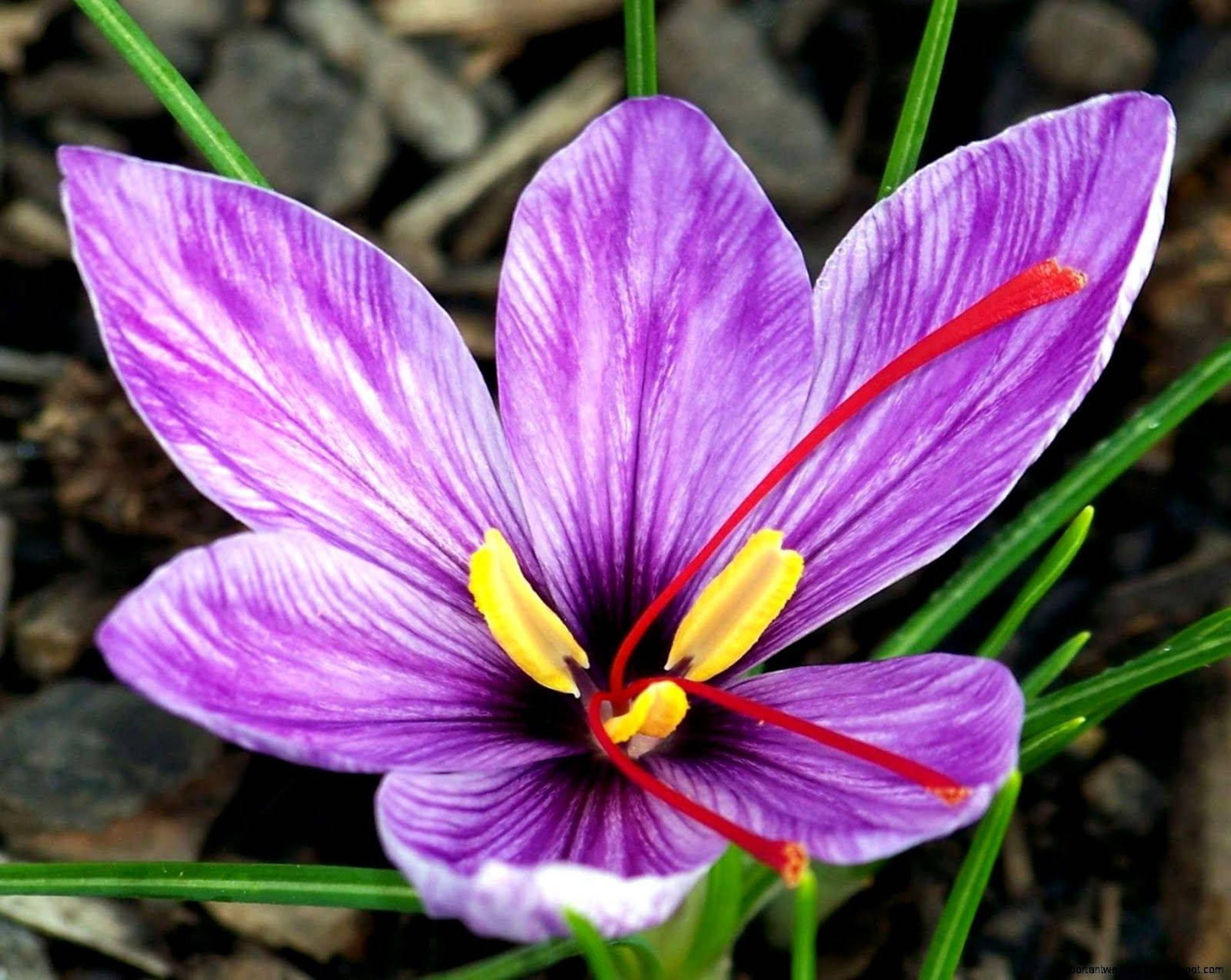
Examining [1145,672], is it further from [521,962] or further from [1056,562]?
[521,962]

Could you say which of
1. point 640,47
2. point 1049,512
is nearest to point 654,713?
point 1049,512

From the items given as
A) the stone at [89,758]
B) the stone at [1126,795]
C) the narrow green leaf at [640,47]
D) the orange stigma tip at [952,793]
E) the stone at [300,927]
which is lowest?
the stone at [1126,795]

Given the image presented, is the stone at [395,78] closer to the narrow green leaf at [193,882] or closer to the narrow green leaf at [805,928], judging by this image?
the narrow green leaf at [193,882]

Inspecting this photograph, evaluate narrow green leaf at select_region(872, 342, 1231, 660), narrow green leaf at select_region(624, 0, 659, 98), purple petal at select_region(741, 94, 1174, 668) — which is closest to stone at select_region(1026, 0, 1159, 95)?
narrow green leaf at select_region(872, 342, 1231, 660)

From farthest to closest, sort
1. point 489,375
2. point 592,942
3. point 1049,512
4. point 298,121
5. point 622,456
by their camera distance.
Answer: point 298,121
point 489,375
point 1049,512
point 622,456
point 592,942

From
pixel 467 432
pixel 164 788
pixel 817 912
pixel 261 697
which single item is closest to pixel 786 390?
pixel 467 432

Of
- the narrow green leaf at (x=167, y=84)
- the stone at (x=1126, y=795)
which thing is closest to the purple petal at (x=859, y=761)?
the narrow green leaf at (x=167, y=84)

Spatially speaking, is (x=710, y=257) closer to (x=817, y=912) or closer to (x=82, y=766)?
(x=817, y=912)
